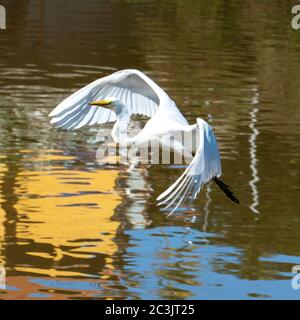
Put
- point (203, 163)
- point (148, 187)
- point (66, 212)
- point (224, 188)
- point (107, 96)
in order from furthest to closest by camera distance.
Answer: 1. point (148, 187)
2. point (66, 212)
3. point (107, 96)
4. point (224, 188)
5. point (203, 163)

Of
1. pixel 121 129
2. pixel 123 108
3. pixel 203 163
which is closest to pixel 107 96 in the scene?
pixel 123 108

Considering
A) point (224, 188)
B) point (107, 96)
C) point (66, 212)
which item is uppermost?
point (107, 96)

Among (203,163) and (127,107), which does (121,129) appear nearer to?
(127,107)

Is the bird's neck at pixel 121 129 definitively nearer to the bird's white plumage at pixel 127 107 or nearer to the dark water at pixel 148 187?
the bird's white plumage at pixel 127 107

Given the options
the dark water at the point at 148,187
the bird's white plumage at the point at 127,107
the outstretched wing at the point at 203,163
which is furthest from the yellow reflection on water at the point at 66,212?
the outstretched wing at the point at 203,163

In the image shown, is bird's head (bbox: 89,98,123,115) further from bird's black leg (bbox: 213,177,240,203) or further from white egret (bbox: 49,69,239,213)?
bird's black leg (bbox: 213,177,240,203)

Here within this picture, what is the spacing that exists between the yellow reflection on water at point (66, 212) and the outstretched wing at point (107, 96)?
96 cm

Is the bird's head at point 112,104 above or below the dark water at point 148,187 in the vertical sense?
above

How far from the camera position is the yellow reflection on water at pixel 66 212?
11.4 m

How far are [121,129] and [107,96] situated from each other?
30.1 inches

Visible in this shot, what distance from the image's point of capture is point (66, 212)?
1266cm

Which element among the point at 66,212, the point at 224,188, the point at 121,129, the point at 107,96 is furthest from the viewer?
the point at 66,212

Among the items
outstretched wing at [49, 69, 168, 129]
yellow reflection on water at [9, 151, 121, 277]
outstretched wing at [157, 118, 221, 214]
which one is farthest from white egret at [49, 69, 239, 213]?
yellow reflection on water at [9, 151, 121, 277]

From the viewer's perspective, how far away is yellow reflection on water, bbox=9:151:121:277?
11.4 metres
